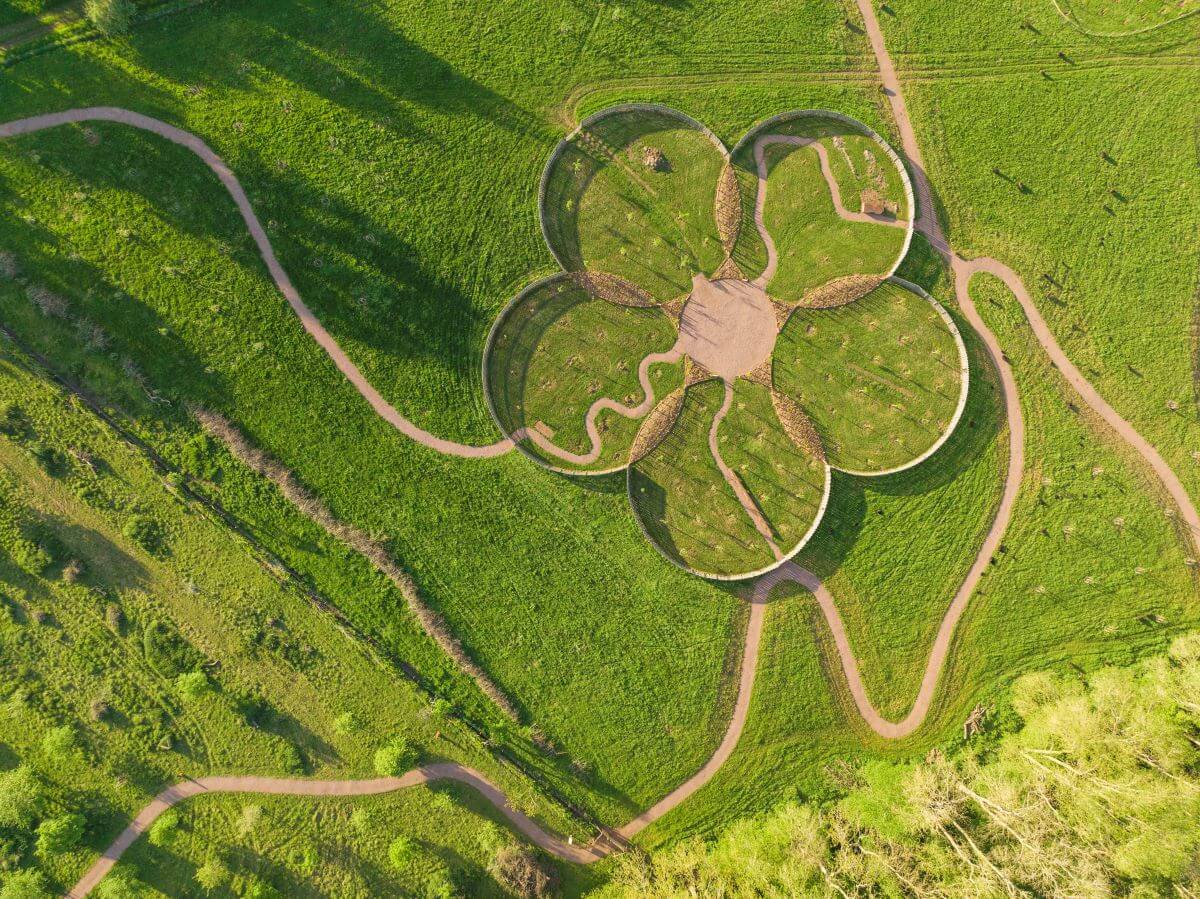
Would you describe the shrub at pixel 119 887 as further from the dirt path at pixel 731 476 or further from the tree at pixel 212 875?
the dirt path at pixel 731 476

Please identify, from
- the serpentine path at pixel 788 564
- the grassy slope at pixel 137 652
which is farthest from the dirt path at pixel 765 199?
the grassy slope at pixel 137 652

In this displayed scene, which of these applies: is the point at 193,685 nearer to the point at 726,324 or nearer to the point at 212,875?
the point at 212,875

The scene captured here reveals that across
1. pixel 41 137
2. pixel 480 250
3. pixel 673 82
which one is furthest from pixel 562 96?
pixel 41 137

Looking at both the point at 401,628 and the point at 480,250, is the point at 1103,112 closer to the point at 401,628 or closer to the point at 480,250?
the point at 480,250

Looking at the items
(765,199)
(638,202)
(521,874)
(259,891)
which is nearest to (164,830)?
(259,891)

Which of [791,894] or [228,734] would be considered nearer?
[791,894]
